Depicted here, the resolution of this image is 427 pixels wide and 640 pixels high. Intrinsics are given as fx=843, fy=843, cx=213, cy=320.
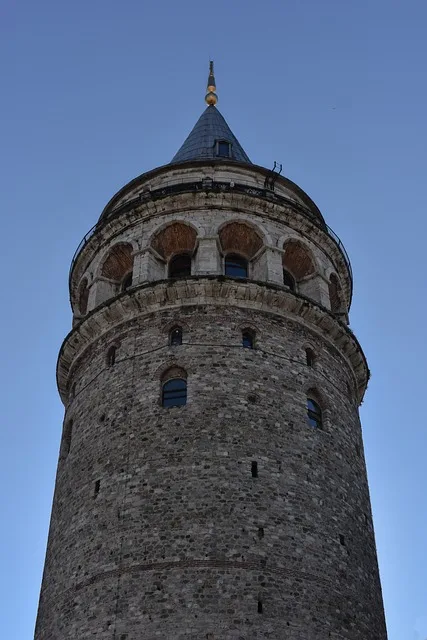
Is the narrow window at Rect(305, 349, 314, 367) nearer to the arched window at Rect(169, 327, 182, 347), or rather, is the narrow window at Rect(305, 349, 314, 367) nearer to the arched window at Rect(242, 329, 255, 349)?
the arched window at Rect(242, 329, 255, 349)

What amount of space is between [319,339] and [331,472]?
14.1ft

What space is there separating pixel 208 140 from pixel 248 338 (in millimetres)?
10884

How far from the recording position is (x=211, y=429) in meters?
20.0

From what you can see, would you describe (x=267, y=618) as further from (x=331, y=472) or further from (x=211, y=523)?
(x=331, y=472)

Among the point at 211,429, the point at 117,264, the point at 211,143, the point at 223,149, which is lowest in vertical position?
the point at 211,429

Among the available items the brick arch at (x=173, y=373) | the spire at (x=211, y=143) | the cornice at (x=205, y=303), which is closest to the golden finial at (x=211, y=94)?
the spire at (x=211, y=143)

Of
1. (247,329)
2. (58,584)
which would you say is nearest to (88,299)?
(247,329)

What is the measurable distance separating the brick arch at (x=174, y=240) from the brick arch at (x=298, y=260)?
2964mm

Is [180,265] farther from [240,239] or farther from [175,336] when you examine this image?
[175,336]

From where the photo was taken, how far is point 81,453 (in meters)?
21.5

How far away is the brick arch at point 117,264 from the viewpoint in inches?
1019

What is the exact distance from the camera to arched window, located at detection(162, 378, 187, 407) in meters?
21.0

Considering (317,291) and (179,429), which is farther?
(317,291)

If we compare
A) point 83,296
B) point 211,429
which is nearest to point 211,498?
point 211,429
